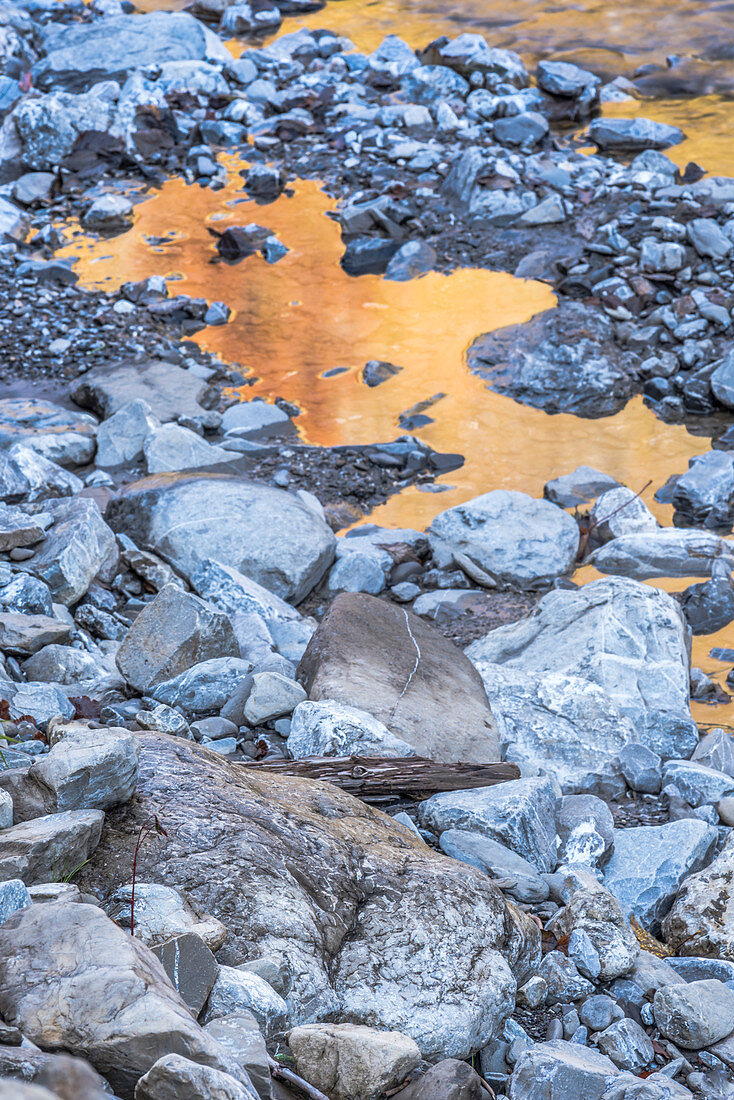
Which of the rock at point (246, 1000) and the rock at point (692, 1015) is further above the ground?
the rock at point (246, 1000)

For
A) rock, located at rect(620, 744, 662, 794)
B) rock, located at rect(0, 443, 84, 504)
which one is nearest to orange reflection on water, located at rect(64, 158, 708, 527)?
rock, located at rect(0, 443, 84, 504)

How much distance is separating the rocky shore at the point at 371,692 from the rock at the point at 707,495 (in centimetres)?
2

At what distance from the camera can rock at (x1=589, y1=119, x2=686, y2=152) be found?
9.54 m

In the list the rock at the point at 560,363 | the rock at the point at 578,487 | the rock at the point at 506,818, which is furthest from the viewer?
the rock at the point at 560,363

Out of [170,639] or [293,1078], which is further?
[170,639]

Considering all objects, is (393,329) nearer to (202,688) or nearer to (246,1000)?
(202,688)

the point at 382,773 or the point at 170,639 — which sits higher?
the point at 382,773

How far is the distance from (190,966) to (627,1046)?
1003 millimetres

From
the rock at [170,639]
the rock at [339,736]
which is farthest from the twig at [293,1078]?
the rock at [170,639]

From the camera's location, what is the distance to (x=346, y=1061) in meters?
1.66

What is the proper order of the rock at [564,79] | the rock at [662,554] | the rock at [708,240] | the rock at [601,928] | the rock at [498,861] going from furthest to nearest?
1. the rock at [564,79]
2. the rock at [708,240]
3. the rock at [662,554]
4. the rock at [498,861]
5. the rock at [601,928]

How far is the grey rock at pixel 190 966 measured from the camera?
1.64 meters

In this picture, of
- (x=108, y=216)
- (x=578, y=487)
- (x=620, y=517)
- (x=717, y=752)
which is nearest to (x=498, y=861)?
(x=717, y=752)

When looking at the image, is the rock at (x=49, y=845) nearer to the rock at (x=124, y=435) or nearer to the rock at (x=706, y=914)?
the rock at (x=706, y=914)
